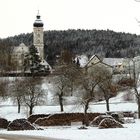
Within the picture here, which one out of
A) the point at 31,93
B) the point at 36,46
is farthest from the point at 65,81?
the point at 36,46

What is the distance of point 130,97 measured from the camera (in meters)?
73.8

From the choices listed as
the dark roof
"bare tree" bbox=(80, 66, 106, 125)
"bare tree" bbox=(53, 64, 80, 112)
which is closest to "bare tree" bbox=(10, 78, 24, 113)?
"bare tree" bbox=(53, 64, 80, 112)

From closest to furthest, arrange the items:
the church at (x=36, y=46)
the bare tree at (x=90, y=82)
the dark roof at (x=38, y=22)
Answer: the bare tree at (x=90, y=82) → the church at (x=36, y=46) → the dark roof at (x=38, y=22)

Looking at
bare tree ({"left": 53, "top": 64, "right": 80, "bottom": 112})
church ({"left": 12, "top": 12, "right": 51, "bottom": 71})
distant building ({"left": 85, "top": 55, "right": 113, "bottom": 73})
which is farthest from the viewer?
church ({"left": 12, "top": 12, "right": 51, "bottom": 71})

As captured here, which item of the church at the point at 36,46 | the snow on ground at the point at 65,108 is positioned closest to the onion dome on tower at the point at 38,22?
the church at the point at 36,46

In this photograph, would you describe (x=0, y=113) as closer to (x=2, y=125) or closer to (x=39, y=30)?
(x=2, y=125)

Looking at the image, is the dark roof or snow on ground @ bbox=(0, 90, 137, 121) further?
the dark roof

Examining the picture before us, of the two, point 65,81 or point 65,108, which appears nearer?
point 65,81

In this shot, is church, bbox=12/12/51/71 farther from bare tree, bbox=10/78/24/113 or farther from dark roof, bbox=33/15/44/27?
bare tree, bbox=10/78/24/113

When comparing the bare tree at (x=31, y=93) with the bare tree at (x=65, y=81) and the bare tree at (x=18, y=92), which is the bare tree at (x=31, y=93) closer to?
the bare tree at (x=18, y=92)

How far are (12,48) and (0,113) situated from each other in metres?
69.7

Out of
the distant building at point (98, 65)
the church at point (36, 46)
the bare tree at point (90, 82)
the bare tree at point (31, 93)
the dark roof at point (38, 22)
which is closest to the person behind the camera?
the bare tree at point (90, 82)

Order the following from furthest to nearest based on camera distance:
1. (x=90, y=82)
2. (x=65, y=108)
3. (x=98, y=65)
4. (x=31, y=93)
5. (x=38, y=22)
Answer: (x=38, y=22)
(x=98, y=65)
(x=65, y=108)
(x=31, y=93)
(x=90, y=82)

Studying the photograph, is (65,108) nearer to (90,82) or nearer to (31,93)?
(31,93)
